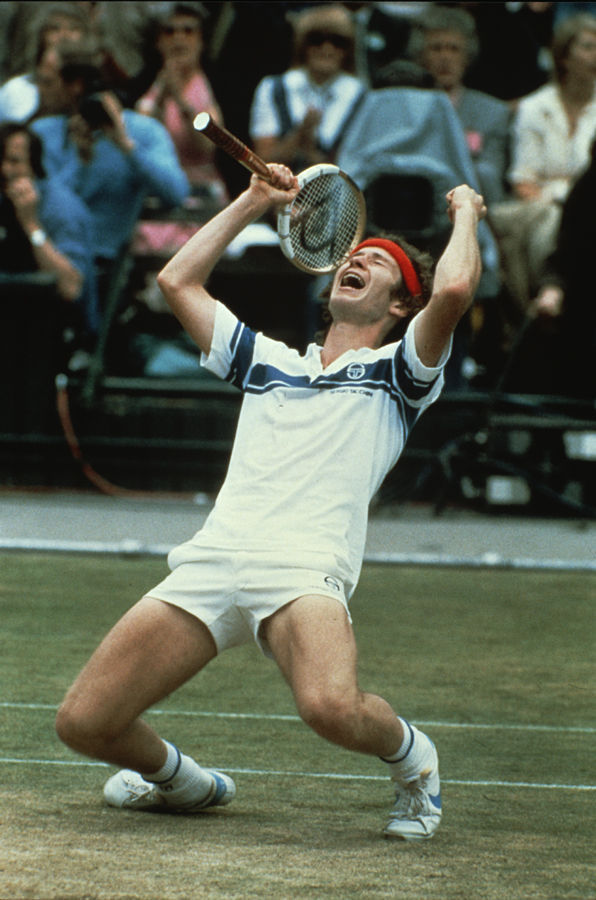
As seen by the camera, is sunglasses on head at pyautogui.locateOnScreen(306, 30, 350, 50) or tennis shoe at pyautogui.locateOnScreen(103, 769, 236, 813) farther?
sunglasses on head at pyautogui.locateOnScreen(306, 30, 350, 50)

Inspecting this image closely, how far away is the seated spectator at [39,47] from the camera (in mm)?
10977

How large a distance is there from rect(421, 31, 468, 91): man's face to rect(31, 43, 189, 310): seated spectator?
1877 mm

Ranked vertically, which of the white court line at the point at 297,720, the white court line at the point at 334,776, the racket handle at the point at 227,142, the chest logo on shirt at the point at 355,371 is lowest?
the white court line at the point at 297,720

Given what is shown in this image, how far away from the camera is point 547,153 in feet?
34.9

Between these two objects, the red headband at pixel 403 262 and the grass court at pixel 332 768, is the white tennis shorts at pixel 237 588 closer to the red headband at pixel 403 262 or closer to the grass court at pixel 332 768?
the grass court at pixel 332 768

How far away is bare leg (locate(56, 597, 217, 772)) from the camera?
4027 millimetres

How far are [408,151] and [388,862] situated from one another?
7.03 meters

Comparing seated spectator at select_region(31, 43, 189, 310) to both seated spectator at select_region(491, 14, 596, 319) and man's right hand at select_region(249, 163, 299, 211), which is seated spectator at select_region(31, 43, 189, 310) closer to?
seated spectator at select_region(491, 14, 596, 319)

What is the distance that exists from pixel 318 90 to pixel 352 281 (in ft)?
20.7

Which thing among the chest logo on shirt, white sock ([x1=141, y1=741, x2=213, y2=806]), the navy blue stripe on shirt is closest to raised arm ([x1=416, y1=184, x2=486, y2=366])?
the chest logo on shirt

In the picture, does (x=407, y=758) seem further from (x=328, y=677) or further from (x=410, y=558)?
(x=410, y=558)

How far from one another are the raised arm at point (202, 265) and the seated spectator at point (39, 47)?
6.72m

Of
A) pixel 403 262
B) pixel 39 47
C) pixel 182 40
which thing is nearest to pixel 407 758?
pixel 403 262

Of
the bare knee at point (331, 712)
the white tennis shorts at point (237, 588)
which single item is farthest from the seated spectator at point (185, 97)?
the bare knee at point (331, 712)
